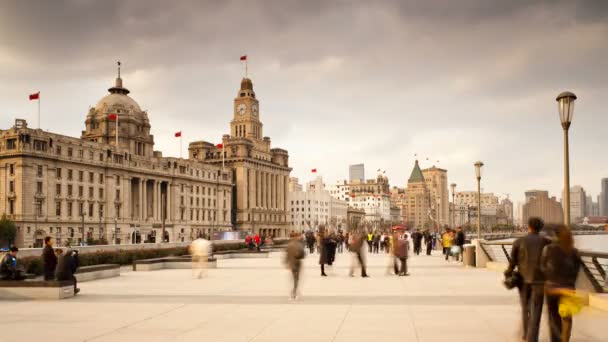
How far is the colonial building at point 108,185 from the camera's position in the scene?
79.6m

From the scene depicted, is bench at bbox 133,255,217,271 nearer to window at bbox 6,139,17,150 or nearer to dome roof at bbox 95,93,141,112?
window at bbox 6,139,17,150

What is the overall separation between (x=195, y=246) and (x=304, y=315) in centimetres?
1261

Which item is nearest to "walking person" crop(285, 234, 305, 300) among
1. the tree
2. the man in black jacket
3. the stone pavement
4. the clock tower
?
the stone pavement

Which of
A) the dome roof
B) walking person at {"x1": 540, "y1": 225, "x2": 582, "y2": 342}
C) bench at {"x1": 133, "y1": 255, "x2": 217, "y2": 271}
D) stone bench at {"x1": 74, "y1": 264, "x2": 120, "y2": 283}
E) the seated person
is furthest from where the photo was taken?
the dome roof

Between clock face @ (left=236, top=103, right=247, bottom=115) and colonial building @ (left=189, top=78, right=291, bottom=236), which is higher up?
clock face @ (left=236, top=103, right=247, bottom=115)

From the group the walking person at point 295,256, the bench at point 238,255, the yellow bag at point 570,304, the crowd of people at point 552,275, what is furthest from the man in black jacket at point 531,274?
the bench at point 238,255

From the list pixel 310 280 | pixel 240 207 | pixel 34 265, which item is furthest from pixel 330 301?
pixel 240 207

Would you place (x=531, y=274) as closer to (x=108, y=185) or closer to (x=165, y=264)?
(x=165, y=264)

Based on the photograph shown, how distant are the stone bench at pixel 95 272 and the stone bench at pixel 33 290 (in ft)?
17.8

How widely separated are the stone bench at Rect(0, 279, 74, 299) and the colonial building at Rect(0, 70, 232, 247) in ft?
176

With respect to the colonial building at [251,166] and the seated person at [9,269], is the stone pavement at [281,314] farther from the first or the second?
the colonial building at [251,166]

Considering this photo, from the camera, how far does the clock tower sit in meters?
156

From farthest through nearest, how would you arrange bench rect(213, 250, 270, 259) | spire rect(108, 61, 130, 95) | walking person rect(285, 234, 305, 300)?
spire rect(108, 61, 130, 95), bench rect(213, 250, 270, 259), walking person rect(285, 234, 305, 300)

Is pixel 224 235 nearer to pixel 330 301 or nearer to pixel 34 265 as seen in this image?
pixel 34 265
